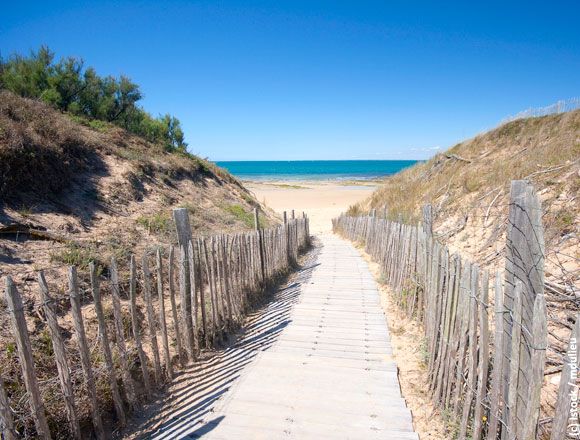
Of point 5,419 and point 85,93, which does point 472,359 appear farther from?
point 85,93

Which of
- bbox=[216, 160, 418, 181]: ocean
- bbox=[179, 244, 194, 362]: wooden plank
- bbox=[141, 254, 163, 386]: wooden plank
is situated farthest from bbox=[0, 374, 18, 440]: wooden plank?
bbox=[216, 160, 418, 181]: ocean

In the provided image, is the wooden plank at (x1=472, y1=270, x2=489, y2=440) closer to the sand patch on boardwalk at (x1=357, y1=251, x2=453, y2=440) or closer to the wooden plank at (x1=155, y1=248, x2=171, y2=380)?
the sand patch on boardwalk at (x1=357, y1=251, x2=453, y2=440)

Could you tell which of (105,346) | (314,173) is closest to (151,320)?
(105,346)

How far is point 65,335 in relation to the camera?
12.0ft

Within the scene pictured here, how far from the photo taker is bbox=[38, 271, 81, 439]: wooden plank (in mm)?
2521

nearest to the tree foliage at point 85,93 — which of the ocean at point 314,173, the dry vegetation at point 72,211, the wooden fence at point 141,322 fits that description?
the dry vegetation at point 72,211

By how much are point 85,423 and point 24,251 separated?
3.00 m

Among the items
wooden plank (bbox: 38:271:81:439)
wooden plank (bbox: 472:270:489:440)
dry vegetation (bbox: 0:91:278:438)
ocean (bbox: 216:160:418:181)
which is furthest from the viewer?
ocean (bbox: 216:160:418:181)

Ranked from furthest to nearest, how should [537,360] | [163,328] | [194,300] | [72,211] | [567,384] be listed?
1. [72,211]
2. [194,300]
3. [163,328]
4. [537,360]
5. [567,384]

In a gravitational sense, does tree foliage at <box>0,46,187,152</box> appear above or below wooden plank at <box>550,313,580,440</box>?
above

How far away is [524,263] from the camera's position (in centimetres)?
230

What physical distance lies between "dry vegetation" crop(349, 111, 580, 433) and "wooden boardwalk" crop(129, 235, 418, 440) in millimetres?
1403

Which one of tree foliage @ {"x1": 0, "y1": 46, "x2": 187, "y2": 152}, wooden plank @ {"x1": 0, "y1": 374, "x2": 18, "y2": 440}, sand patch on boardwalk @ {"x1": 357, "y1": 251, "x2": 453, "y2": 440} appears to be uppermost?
tree foliage @ {"x1": 0, "y1": 46, "x2": 187, "y2": 152}

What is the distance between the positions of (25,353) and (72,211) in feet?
15.8
